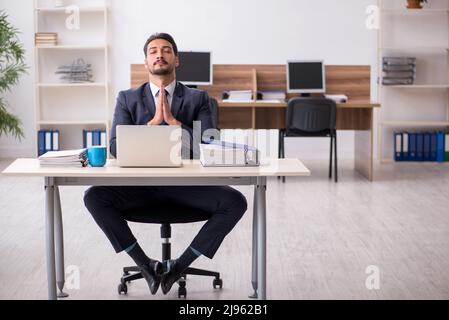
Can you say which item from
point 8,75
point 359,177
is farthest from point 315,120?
point 8,75

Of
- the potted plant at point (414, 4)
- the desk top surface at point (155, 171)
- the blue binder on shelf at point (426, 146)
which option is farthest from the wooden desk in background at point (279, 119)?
the desk top surface at point (155, 171)

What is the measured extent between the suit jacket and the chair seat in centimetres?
51

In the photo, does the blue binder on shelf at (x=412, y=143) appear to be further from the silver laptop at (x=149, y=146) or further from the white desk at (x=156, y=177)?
the silver laptop at (x=149, y=146)

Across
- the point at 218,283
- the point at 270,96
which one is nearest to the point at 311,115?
the point at 270,96

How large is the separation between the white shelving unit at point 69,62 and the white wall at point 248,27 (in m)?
0.15

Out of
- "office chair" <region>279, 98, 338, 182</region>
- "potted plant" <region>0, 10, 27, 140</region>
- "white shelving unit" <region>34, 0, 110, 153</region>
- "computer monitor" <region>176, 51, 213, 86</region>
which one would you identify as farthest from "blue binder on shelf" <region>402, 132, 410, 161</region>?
"potted plant" <region>0, 10, 27, 140</region>

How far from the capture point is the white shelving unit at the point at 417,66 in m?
8.01

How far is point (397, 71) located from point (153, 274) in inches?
206

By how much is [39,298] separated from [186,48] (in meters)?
5.01

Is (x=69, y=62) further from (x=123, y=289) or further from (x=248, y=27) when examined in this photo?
(x=123, y=289)

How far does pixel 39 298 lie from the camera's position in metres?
3.26

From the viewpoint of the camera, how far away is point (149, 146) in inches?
116

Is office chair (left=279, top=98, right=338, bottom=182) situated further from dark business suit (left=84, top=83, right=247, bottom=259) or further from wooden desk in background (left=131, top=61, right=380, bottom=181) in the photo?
dark business suit (left=84, top=83, right=247, bottom=259)
